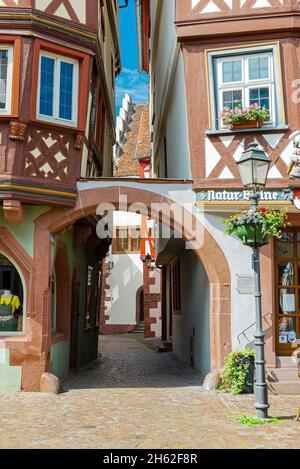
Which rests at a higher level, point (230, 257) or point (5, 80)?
point (5, 80)

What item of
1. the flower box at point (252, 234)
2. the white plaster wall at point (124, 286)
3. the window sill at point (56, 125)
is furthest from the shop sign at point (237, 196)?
the white plaster wall at point (124, 286)

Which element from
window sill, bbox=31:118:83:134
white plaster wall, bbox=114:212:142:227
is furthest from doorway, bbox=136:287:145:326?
window sill, bbox=31:118:83:134

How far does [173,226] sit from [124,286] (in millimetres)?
25971

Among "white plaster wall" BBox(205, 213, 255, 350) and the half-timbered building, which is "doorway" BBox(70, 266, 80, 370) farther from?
"white plaster wall" BBox(205, 213, 255, 350)

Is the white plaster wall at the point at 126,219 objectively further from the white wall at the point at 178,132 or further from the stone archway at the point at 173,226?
the stone archway at the point at 173,226

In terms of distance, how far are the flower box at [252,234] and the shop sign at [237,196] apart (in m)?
2.87

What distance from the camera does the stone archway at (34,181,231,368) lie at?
35.7ft

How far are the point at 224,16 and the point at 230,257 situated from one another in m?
4.74

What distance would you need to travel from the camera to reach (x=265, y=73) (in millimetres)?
11281

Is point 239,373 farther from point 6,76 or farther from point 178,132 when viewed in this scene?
point 6,76

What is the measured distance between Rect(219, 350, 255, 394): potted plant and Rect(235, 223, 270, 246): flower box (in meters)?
Answer: 2.99

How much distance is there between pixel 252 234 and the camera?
26.8 feet

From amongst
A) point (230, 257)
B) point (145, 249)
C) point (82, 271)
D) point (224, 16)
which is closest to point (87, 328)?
point (82, 271)
